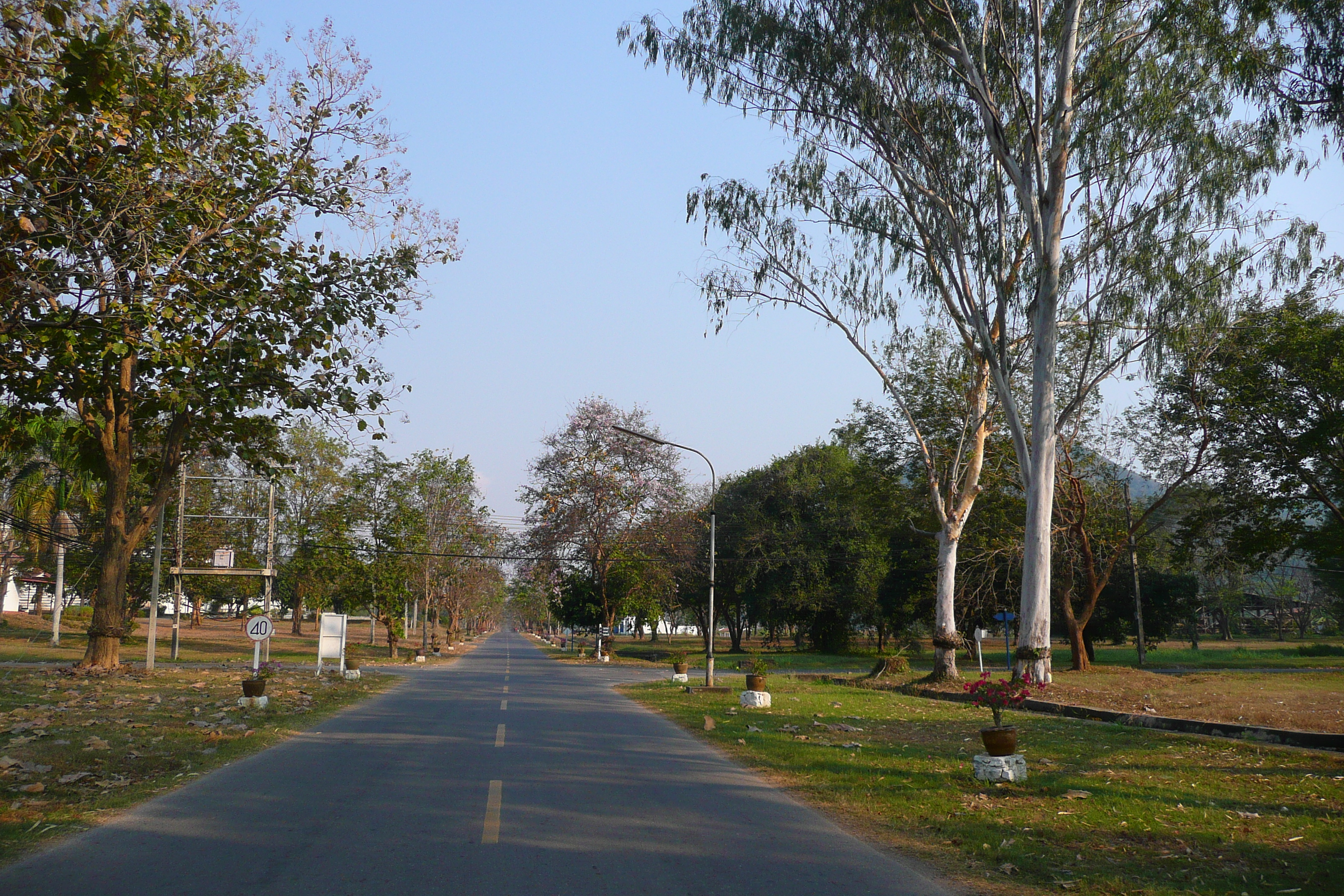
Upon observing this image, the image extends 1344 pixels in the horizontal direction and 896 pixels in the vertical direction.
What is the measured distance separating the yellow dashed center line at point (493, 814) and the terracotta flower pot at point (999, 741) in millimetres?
5777

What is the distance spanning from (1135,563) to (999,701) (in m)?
36.7

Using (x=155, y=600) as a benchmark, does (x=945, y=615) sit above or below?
above

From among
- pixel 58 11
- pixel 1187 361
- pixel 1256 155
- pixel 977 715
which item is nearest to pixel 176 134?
pixel 58 11

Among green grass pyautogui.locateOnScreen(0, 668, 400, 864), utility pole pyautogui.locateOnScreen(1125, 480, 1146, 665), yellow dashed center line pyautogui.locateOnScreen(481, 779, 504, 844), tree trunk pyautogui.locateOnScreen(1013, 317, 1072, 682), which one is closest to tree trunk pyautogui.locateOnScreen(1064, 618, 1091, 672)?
utility pole pyautogui.locateOnScreen(1125, 480, 1146, 665)

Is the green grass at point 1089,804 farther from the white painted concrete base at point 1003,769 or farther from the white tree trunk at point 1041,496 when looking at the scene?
the white tree trunk at point 1041,496

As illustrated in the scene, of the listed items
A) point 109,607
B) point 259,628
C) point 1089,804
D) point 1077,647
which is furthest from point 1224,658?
point 109,607

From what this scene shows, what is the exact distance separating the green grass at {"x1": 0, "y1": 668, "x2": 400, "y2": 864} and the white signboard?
9.65ft

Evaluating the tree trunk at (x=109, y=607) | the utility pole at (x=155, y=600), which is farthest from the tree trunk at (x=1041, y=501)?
the utility pole at (x=155, y=600)

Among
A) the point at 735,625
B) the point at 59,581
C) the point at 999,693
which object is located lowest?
the point at 735,625

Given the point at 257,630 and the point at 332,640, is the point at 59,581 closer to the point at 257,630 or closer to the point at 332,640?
the point at 332,640

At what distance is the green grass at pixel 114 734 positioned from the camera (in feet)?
29.8

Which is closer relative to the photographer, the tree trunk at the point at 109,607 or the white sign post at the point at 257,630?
the white sign post at the point at 257,630

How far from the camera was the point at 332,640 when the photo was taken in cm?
2962

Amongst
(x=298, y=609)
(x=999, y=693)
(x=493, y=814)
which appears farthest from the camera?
(x=298, y=609)
